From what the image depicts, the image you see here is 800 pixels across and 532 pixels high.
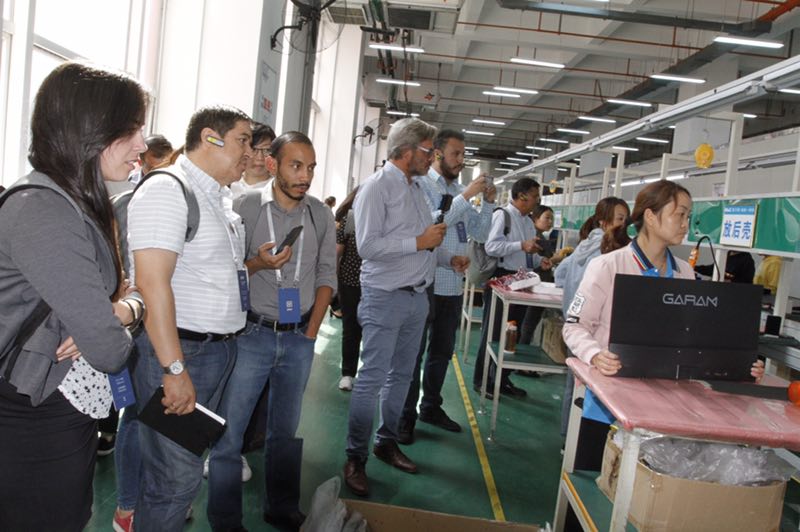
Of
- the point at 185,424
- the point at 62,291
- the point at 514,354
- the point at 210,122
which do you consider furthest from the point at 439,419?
the point at 62,291

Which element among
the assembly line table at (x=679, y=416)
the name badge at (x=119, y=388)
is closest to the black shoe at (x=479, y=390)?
the assembly line table at (x=679, y=416)

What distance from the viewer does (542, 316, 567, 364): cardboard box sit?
14.8 feet

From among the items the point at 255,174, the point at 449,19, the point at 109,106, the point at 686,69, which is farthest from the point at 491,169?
the point at 109,106

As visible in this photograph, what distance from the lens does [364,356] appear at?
8.54 ft

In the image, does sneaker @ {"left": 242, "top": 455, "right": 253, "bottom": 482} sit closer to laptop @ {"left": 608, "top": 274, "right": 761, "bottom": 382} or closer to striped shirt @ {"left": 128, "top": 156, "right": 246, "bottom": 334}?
striped shirt @ {"left": 128, "top": 156, "right": 246, "bottom": 334}

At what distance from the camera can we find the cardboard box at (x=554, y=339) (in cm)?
452

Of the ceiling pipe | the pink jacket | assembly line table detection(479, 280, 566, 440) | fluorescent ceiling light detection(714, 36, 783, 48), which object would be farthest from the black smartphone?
fluorescent ceiling light detection(714, 36, 783, 48)

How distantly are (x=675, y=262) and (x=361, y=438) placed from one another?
154 cm

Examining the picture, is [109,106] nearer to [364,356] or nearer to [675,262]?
[364,356]

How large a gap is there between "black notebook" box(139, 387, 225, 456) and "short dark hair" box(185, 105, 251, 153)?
2.32ft

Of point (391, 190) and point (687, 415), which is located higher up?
point (391, 190)

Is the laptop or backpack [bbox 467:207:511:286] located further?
backpack [bbox 467:207:511:286]

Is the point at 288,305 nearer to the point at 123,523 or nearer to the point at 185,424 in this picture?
the point at 185,424

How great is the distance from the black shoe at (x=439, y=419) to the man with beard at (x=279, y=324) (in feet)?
4.92
